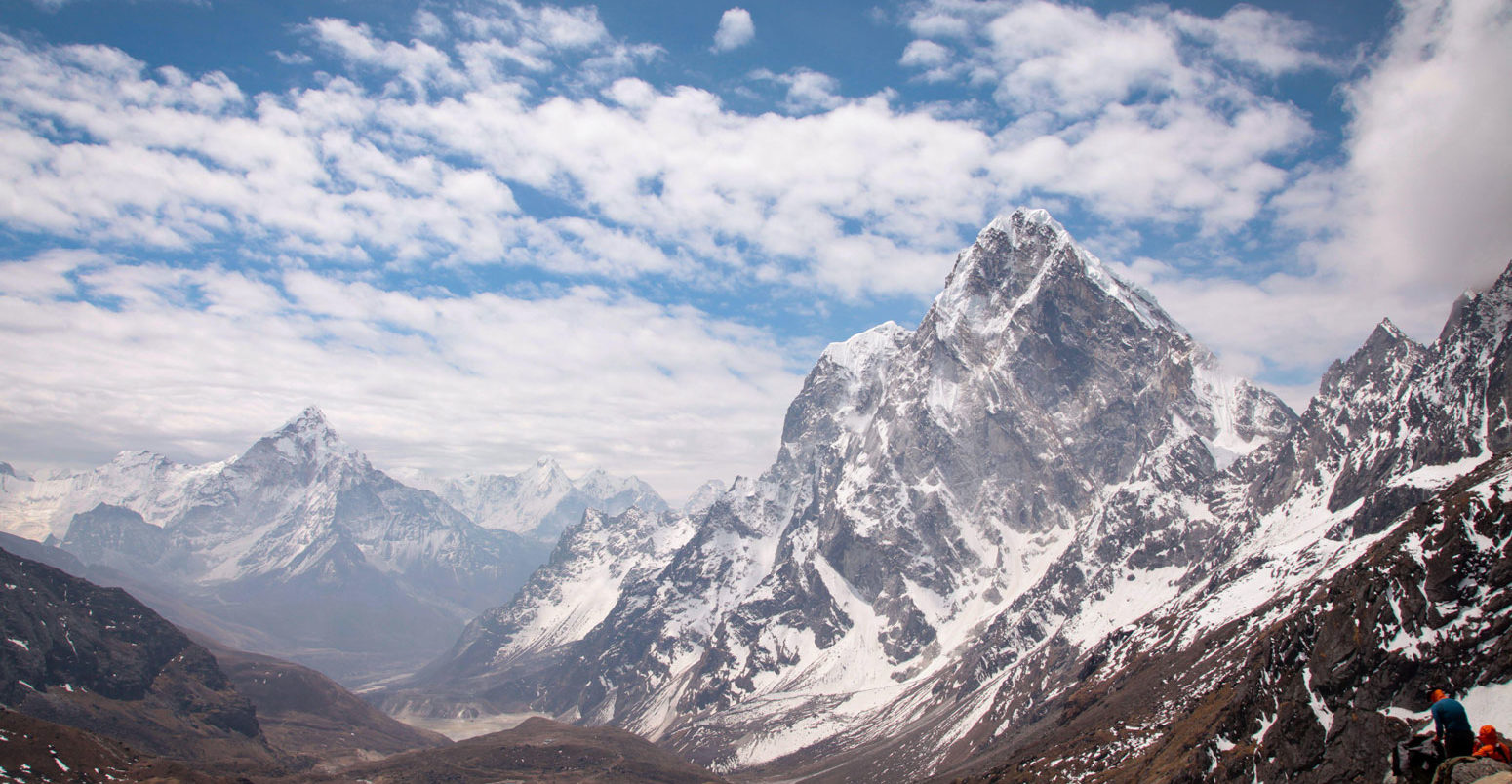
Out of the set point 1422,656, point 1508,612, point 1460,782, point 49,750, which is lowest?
point 49,750

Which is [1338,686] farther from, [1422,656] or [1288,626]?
[1288,626]

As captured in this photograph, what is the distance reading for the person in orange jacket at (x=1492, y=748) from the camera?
29.2 m

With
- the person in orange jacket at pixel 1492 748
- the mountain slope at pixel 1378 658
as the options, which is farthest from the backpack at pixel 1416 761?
the mountain slope at pixel 1378 658

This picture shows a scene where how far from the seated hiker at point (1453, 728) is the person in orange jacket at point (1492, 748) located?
0.32 meters

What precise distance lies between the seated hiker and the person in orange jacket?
0.32 meters

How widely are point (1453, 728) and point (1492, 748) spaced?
1.14 metres

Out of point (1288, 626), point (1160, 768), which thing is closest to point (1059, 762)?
point (1160, 768)

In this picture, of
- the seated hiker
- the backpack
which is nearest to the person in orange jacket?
the seated hiker

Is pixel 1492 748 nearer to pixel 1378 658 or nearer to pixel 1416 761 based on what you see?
pixel 1416 761

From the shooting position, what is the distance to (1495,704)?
5606cm

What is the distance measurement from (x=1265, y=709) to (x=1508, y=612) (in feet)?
105

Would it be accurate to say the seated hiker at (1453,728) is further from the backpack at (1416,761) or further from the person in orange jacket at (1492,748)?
the backpack at (1416,761)

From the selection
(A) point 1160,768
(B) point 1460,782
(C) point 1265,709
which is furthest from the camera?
(A) point 1160,768

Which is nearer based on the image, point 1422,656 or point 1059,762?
point 1422,656
